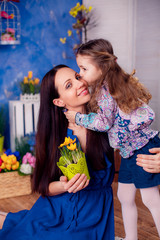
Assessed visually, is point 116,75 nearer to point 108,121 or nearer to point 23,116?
point 108,121

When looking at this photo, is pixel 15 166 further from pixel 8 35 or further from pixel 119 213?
pixel 8 35

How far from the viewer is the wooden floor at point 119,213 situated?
91.6 inches

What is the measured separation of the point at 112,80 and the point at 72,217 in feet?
2.37

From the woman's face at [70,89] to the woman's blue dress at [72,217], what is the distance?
17 centimetres

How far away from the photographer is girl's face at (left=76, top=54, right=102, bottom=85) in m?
1.66

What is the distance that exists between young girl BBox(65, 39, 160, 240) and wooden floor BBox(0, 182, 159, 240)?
58cm

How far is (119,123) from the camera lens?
1672 mm

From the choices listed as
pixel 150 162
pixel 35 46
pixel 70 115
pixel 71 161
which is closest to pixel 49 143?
pixel 70 115

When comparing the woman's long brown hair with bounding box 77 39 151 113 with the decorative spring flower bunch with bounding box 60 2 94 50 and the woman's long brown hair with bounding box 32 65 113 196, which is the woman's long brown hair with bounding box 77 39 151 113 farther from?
the decorative spring flower bunch with bounding box 60 2 94 50

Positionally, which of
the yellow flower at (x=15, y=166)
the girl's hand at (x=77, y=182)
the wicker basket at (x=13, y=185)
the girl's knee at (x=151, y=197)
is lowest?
the wicker basket at (x=13, y=185)

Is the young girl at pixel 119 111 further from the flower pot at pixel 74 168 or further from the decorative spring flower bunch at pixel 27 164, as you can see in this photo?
the decorative spring flower bunch at pixel 27 164

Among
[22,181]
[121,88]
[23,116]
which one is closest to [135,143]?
[121,88]

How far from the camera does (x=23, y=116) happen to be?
348cm

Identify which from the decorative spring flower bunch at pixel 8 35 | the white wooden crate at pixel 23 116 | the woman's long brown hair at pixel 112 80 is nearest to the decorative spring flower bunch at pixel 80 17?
the decorative spring flower bunch at pixel 8 35
